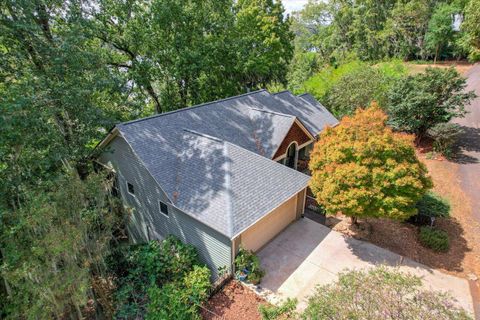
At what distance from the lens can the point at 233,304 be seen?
405 inches

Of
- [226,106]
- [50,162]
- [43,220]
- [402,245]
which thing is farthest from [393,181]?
[50,162]

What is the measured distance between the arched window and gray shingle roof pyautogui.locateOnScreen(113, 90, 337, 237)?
7.22 feet

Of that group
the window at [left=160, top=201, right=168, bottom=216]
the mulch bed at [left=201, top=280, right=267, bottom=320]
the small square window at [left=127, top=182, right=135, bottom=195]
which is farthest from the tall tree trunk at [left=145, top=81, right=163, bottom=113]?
the mulch bed at [left=201, top=280, right=267, bottom=320]

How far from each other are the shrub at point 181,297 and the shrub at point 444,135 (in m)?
21.0

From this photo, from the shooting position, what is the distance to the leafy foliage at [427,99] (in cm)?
2006

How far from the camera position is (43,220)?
27.9ft

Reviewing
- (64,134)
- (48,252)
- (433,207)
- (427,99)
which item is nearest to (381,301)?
(48,252)

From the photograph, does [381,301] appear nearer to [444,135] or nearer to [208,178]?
[208,178]

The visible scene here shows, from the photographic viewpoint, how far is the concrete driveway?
10695 millimetres

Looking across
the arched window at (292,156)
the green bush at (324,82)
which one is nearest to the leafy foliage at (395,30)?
the green bush at (324,82)

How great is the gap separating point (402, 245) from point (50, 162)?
17.0 m

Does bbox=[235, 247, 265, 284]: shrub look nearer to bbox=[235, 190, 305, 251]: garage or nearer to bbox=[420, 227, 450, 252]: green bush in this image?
bbox=[235, 190, 305, 251]: garage

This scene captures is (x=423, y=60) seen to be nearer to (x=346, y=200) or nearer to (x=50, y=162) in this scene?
(x=346, y=200)

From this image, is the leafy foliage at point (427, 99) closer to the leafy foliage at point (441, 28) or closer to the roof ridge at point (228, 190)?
the roof ridge at point (228, 190)
